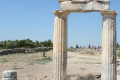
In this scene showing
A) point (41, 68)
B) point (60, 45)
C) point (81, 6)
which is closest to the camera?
point (81, 6)

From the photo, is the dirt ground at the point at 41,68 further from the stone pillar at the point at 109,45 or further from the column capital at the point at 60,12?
the column capital at the point at 60,12


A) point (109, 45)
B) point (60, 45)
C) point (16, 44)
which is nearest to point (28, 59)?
point (60, 45)

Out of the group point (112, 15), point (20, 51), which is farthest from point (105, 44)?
point (20, 51)

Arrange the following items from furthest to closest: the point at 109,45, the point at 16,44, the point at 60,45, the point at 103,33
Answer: the point at 16,44, the point at 60,45, the point at 103,33, the point at 109,45

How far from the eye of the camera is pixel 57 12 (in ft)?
40.4

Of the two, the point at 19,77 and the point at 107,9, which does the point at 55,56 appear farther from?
the point at 19,77

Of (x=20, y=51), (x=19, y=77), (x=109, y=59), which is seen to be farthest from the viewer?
(x=20, y=51)

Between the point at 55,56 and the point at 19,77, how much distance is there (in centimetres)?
962

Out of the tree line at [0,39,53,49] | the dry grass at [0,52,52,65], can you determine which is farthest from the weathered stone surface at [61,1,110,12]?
the tree line at [0,39,53,49]

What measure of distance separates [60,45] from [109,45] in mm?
2773

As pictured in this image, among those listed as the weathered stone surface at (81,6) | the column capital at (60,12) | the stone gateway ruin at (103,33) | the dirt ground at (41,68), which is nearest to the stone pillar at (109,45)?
the stone gateway ruin at (103,33)

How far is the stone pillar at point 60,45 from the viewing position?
40.7 ft

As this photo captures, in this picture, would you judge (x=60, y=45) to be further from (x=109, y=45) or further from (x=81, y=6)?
(x=109, y=45)

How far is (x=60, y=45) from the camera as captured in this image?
1243 cm
